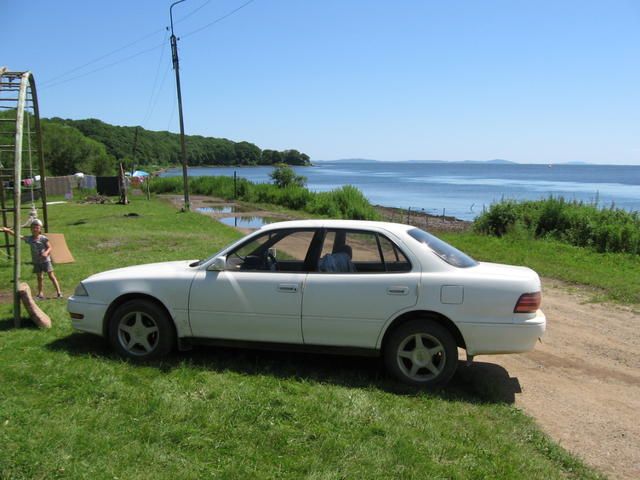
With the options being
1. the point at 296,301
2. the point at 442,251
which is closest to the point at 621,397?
the point at 442,251

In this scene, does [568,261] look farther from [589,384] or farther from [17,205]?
[17,205]

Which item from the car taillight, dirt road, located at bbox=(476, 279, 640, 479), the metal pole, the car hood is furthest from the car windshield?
the metal pole

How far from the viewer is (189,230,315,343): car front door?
531cm

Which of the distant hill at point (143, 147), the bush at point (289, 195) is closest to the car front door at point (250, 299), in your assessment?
the bush at point (289, 195)

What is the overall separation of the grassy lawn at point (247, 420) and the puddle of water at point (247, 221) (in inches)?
674

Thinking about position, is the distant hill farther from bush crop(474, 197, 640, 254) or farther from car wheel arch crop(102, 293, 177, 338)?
car wheel arch crop(102, 293, 177, 338)

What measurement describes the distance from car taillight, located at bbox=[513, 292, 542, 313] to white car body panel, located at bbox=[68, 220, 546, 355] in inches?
2.2

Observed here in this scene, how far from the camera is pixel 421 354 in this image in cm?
514

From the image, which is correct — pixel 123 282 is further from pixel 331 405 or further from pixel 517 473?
pixel 517 473

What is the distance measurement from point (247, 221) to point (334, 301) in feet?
67.0

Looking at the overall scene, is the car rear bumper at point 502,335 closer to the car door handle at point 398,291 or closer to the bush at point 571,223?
the car door handle at point 398,291

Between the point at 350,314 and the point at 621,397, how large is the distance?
2.80 meters

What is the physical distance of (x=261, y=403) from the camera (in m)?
4.52

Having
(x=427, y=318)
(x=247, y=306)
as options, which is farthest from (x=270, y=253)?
(x=427, y=318)
